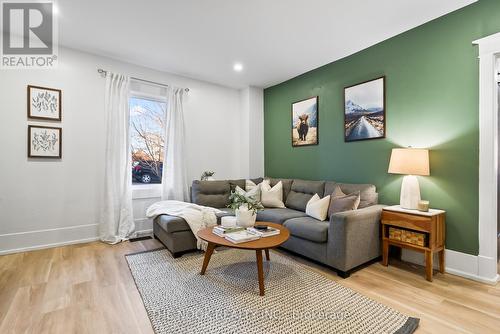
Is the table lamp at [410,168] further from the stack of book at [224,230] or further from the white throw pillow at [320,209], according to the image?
the stack of book at [224,230]

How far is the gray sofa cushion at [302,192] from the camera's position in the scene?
11.8 ft

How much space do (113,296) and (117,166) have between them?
6.78 ft

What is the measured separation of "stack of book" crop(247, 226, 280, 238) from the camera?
94.8 inches

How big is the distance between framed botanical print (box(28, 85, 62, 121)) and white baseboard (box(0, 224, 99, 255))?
149 centimetres

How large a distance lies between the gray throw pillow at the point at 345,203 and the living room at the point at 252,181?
16mm

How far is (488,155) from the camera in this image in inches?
91.2

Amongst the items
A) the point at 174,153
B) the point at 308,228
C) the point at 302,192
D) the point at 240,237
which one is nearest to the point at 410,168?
the point at 308,228

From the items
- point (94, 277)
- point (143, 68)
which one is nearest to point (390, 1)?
point (143, 68)

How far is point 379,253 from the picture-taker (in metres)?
2.83

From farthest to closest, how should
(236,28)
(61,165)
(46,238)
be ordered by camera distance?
(61,165)
(46,238)
(236,28)

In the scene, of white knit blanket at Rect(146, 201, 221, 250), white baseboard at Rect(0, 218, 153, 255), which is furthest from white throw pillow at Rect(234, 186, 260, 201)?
white baseboard at Rect(0, 218, 153, 255)

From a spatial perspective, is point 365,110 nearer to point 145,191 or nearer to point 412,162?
point 412,162

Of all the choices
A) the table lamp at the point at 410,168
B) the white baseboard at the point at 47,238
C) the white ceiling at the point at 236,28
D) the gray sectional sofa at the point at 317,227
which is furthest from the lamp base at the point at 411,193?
the white baseboard at the point at 47,238

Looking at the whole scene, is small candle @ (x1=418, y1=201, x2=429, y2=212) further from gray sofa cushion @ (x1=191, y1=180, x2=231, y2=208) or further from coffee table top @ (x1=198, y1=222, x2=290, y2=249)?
gray sofa cushion @ (x1=191, y1=180, x2=231, y2=208)
